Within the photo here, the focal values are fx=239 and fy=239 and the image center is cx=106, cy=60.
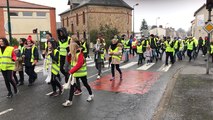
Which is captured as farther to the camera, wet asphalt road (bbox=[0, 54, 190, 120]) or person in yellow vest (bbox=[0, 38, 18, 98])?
person in yellow vest (bbox=[0, 38, 18, 98])

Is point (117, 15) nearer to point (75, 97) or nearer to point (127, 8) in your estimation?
point (127, 8)

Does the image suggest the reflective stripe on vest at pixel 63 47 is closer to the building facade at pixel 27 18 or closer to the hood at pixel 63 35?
the hood at pixel 63 35

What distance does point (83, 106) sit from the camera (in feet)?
21.4

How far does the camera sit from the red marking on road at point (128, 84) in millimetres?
8467

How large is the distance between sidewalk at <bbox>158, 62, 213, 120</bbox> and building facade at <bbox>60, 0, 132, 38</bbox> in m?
38.5

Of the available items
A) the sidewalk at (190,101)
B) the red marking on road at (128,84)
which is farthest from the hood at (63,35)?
the sidewalk at (190,101)

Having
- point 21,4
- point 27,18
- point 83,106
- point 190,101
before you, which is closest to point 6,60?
point 83,106

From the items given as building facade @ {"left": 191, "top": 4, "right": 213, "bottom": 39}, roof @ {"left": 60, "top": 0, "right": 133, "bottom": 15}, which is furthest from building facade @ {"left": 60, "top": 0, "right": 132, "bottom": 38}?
building facade @ {"left": 191, "top": 4, "right": 213, "bottom": 39}

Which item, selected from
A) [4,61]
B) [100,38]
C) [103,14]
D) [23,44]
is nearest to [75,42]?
[4,61]

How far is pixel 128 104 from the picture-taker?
6.72 m

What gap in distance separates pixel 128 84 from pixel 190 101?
3.14 meters

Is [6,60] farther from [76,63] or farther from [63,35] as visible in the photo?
[76,63]

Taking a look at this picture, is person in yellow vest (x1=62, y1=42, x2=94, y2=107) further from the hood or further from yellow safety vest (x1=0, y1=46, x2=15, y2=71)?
yellow safety vest (x1=0, y1=46, x2=15, y2=71)

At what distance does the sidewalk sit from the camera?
18.0 ft
